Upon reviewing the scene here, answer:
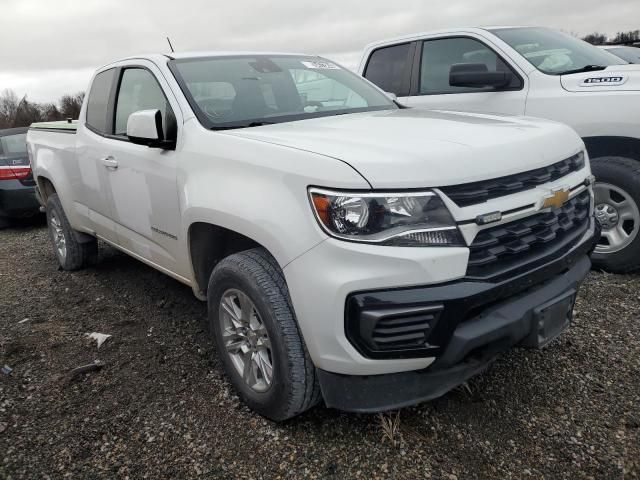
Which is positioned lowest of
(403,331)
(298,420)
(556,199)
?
(298,420)

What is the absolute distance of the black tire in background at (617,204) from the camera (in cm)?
377

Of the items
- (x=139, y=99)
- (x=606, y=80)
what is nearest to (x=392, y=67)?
(x=606, y=80)

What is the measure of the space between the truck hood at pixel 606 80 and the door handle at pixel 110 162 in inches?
129

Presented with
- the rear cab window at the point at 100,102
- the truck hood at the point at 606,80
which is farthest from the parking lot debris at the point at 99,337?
the truck hood at the point at 606,80

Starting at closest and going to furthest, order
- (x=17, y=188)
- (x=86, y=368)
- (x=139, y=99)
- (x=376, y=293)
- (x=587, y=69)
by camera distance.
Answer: (x=376, y=293), (x=86, y=368), (x=139, y=99), (x=587, y=69), (x=17, y=188)

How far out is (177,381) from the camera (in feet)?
9.60

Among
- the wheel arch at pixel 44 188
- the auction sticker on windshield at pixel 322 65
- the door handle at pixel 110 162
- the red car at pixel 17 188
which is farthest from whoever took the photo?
the red car at pixel 17 188

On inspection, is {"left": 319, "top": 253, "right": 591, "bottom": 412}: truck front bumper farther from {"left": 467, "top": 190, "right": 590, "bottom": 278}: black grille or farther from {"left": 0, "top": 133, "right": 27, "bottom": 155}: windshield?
{"left": 0, "top": 133, "right": 27, "bottom": 155}: windshield

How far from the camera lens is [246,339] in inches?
99.0

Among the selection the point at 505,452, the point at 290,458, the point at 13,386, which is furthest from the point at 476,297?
the point at 13,386

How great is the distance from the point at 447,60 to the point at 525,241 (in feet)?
10.3

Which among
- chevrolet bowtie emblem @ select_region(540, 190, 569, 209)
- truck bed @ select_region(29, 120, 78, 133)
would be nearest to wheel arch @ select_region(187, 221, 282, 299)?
chevrolet bowtie emblem @ select_region(540, 190, 569, 209)

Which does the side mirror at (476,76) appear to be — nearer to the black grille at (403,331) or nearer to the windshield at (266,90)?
the windshield at (266,90)

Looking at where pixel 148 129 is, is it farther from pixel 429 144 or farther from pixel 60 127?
pixel 60 127
